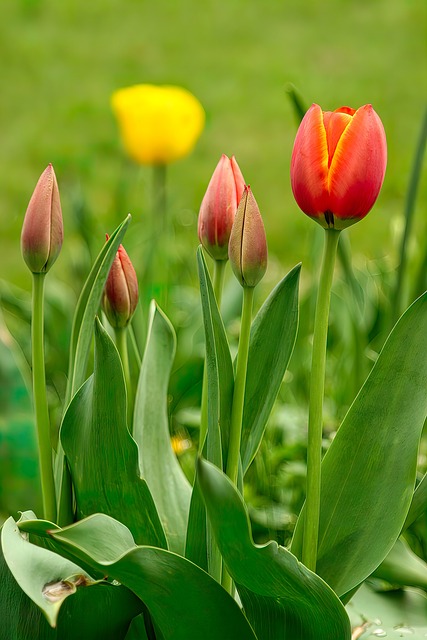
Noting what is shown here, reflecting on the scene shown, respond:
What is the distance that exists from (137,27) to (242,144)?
4.26 feet

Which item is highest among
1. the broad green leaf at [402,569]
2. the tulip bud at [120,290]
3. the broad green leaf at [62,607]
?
the tulip bud at [120,290]

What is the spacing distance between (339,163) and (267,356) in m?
0.21

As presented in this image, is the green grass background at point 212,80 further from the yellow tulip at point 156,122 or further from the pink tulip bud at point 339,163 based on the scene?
the pink tulip bud at point 339,163

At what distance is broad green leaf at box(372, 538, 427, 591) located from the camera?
36.1 inches

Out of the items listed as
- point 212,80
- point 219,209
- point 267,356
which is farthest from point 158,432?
point 212,80

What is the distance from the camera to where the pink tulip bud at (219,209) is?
0.75 m

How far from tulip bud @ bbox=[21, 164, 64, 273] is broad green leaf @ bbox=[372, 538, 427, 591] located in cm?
44

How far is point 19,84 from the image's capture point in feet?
13.7

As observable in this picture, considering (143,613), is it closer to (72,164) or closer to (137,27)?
(72,164)

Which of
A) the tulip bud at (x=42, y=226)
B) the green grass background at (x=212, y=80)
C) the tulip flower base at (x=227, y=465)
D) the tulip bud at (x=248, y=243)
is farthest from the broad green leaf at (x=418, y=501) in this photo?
the green grass background at (x=212, y=80)

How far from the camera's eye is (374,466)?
0.77 meters

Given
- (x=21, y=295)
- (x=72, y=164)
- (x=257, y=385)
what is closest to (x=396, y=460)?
(x=257, y=385)

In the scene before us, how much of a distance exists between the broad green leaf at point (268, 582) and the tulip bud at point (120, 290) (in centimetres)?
24

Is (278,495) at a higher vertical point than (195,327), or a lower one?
lower
